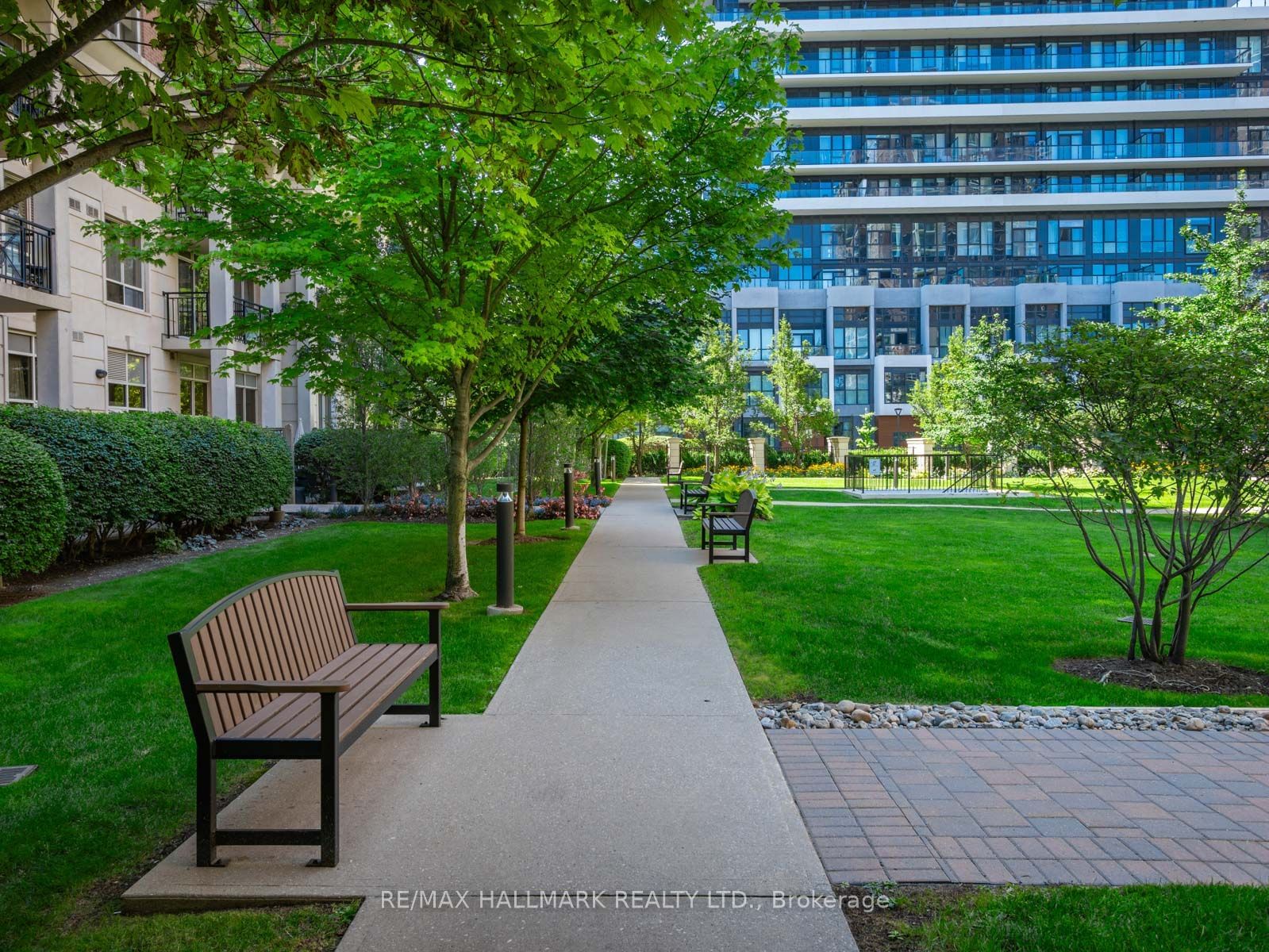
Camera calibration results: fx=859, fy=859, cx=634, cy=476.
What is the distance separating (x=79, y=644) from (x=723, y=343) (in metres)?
34.6

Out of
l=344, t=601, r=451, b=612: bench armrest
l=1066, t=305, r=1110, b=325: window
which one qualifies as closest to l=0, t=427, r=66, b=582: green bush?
l=344, t=601, r=451, b=612: bench armrest

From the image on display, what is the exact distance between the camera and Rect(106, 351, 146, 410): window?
1945cm

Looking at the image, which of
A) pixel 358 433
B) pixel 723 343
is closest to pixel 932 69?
pixel 723 343

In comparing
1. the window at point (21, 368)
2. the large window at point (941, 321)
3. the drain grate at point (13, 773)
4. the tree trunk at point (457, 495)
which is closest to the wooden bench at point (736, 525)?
the tree trunk at point (457, 495)

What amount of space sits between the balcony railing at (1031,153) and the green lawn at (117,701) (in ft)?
207

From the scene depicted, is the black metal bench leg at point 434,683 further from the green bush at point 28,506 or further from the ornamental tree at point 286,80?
the green bush at point 28,506

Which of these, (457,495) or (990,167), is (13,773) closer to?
(457,495)

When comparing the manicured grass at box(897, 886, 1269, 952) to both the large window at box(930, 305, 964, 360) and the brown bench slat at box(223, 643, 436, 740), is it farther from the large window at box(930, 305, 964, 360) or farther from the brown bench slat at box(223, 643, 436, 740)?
the large window at box(930, 305, 964, 360)

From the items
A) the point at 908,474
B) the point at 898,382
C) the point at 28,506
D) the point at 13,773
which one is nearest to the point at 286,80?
the point at 13,773

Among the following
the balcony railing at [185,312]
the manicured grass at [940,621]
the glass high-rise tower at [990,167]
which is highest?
the glass high-rise tower at [990,167]

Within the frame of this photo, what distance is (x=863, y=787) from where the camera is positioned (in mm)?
4375

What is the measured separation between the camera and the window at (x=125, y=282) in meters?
19.3

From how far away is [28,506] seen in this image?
10.2 meters

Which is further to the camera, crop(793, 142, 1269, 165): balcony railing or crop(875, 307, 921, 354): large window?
crop(875, 307, 921, 354): large window
